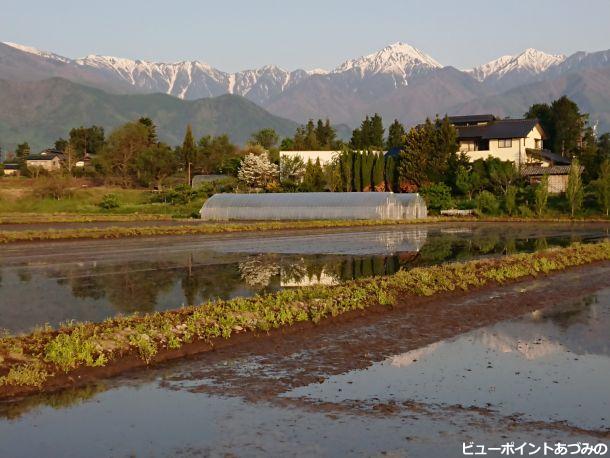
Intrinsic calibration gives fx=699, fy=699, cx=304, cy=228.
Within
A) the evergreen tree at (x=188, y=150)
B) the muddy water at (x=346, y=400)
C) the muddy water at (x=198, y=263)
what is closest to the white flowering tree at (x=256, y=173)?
the evergreen tree at (x=188, y=150)

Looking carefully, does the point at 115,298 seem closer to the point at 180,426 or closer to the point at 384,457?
the point at 180,426

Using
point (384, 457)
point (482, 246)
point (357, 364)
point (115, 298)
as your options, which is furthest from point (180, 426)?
point (482, 246)

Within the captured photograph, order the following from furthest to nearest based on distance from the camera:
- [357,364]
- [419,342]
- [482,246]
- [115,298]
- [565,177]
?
[565,177] → [482,246] → [115,298] → [419,342] → [357,364]

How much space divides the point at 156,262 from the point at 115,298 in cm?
946

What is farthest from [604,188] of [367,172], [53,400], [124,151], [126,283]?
[124,151]

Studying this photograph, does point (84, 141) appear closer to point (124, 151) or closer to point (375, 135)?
point (124, 151)

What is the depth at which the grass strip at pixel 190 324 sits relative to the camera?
40.2 ft

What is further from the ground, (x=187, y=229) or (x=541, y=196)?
(x=541, y=196)

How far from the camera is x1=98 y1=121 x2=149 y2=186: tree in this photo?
10150cm

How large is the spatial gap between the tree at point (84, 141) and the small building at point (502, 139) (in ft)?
290

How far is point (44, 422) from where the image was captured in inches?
387

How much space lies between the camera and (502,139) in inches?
3260

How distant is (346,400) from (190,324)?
17.0 feet

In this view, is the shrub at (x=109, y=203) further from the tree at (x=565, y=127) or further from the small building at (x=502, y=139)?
the tree at (x=565, y=127)
